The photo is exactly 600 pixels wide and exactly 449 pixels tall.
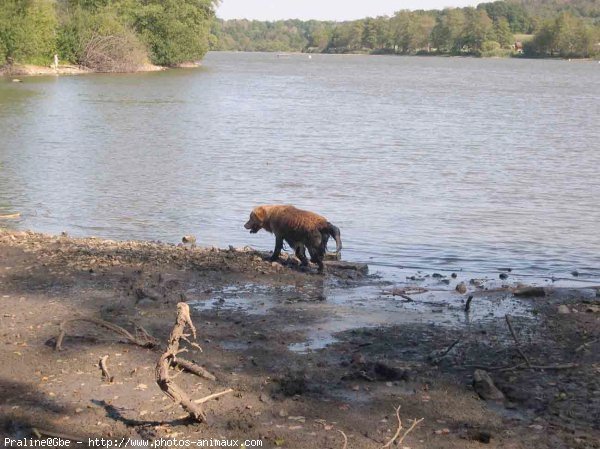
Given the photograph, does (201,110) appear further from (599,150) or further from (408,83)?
(408,83)

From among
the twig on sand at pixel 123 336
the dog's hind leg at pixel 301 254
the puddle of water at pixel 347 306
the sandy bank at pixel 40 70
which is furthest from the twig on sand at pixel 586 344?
the sandy bank at pixel 40 70

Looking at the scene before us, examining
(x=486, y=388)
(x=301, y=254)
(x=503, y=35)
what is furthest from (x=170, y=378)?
(x=503, y=35)

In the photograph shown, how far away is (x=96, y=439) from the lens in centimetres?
542

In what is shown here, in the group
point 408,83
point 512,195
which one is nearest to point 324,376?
point 512,195

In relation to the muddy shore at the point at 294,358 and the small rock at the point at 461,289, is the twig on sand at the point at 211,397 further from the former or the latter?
the small rock at the point at 461,289

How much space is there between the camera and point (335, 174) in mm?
22297

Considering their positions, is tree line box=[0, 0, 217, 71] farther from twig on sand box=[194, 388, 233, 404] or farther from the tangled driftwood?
the tangled driftwood

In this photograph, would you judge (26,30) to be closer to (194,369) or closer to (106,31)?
(106,31)

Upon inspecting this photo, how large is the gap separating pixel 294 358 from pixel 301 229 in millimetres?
3650

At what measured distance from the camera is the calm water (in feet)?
47.8

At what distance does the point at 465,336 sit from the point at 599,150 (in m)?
23.0

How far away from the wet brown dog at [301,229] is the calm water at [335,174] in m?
2.33

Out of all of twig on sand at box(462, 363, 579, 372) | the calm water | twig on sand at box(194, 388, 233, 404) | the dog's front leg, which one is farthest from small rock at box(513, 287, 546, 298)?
twig on sand at box(194, 388, 233, 404)

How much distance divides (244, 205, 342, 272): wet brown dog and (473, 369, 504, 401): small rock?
4.08 metres
